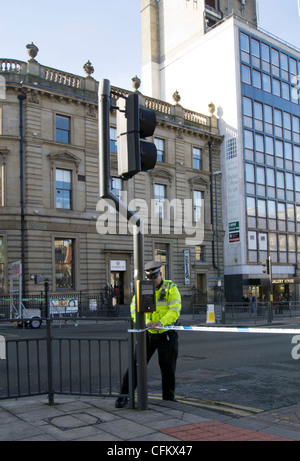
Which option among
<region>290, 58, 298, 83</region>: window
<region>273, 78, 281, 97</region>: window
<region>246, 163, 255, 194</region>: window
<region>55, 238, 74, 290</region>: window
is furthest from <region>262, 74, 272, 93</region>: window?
<region>55, 238, 74, 290</region>: window

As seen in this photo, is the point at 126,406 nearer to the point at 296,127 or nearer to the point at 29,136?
the point at 29,136

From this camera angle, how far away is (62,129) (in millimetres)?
29641

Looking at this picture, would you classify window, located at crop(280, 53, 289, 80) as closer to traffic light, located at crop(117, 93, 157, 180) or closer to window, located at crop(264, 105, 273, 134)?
window, located at crop(264, 105, 273, 134)

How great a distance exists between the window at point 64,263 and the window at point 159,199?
7.67m

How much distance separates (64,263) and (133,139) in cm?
2450

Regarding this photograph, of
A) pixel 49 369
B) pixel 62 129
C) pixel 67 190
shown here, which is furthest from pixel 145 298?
pixel 62 129

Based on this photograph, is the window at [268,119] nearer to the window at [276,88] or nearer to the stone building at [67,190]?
the window at [276,88]

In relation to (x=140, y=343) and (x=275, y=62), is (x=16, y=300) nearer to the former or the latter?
(x=140, y=343)

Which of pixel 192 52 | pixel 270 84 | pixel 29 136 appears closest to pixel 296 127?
pixel 270 84

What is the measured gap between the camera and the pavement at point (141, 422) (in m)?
4.36

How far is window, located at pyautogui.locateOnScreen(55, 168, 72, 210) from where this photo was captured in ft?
95.6

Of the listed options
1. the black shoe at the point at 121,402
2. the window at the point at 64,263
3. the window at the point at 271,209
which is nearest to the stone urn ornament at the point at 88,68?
the window at the point at 64,263

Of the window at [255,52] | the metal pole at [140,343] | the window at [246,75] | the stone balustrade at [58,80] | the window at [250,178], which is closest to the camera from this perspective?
the metal pole at [140,343]

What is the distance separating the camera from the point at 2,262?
88.1 feet
